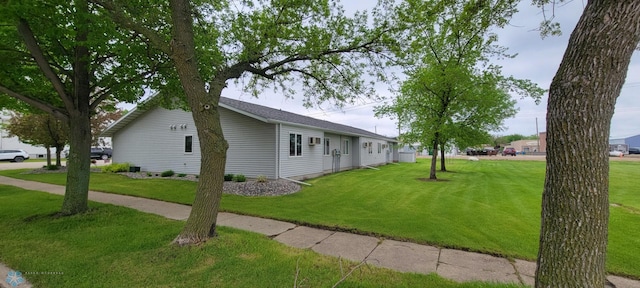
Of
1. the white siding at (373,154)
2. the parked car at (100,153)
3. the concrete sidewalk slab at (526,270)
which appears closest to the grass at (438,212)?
the concrete sidewalk slab at (526,270)

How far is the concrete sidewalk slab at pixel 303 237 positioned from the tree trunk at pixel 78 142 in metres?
4.88

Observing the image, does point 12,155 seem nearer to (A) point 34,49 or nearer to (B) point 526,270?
(A) point 34,49

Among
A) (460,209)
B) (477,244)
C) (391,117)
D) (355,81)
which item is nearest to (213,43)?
(355,81)

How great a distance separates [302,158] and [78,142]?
8.56 m

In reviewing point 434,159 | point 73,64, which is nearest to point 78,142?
point 73,64

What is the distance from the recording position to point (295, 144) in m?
12.8

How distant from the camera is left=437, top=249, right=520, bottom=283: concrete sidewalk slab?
131 inches

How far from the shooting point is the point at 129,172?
609 inches

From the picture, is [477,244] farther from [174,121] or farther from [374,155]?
[374,155]

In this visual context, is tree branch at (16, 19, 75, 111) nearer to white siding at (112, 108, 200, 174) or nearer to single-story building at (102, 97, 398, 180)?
single-story building at (102, 97, 398, 180)

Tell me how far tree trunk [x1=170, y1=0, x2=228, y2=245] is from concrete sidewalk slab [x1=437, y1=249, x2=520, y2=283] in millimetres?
3427

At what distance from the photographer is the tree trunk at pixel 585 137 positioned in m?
1.85

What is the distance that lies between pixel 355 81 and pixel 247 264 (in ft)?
18.8

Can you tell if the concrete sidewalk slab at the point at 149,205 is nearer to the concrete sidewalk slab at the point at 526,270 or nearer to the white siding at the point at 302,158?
the white siding at the point at 302,158
